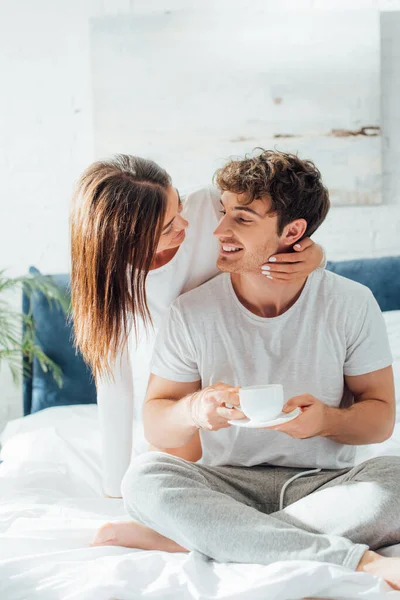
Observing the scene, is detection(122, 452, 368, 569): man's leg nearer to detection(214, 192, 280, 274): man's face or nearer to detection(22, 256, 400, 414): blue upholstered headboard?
detection(214, 192, 280, 274): man's face

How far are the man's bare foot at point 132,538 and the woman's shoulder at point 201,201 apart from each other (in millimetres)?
810

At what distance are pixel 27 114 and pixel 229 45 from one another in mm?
862

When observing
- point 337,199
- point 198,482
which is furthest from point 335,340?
point 337,199

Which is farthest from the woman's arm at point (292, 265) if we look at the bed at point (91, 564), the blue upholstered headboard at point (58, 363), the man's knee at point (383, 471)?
the blue upholstered headboard at point (58, 363)

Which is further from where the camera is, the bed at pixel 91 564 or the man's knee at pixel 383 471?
the man's knee at pixel 383 471

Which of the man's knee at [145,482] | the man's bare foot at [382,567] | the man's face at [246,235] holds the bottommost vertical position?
the man's bare foot at [382,567]

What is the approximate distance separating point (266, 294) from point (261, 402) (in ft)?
1.43

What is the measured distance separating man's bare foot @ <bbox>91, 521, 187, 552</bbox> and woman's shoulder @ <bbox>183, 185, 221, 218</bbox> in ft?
2.66

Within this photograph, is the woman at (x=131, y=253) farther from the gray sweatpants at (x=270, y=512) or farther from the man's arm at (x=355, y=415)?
the man's arm at (x=355, y=415)

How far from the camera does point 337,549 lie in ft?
4.77

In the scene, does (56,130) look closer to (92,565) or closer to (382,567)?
(92,565)

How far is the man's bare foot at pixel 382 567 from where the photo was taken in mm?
1381

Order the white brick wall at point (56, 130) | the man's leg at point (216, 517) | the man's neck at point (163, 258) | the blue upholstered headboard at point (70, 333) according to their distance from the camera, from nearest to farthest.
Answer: the man's leg at point (216, 517)
the man's neck at point (163, 258)
the blue upholstered headboard at point (70, 333)
the white brick wall at point (56, 130)

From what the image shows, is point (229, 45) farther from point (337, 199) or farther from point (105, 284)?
point (105, 284)
